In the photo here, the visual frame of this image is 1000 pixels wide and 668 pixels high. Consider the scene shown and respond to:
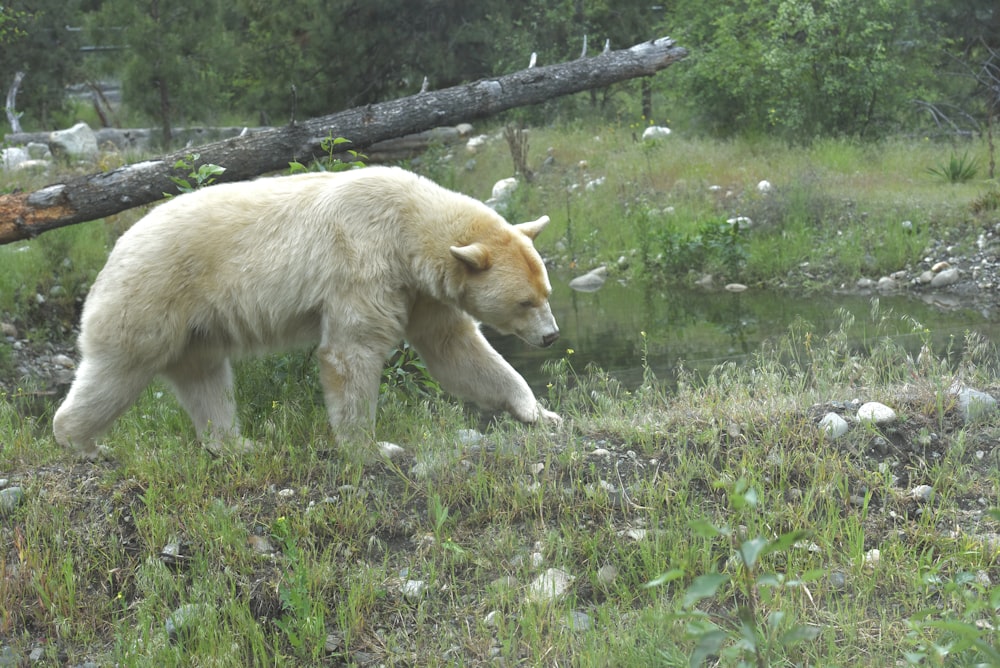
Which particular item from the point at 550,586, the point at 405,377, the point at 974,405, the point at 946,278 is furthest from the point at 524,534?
the point at 946,278

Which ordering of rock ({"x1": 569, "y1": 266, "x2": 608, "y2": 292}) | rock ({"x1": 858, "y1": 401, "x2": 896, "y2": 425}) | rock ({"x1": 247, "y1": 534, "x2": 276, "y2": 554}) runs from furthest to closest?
rock ({"x1": 569, "y1": 266, "x2": 608, "y2": 292}) → rock ({"x1": 858, "y1": 401, "x2": 896, "y2": 425}) → rock ({"x1": 247, "y1": 534, "x2": 276, "y2": 554})

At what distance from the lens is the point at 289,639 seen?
3.51 meters

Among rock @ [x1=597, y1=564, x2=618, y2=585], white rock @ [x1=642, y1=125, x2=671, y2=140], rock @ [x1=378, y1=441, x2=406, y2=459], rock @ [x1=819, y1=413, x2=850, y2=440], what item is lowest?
white rock @ [x1=642, y1=125, x2=671, y2=140]

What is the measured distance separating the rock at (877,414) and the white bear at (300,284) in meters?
1.51

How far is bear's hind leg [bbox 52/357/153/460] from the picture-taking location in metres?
4.93

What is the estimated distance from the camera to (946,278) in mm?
11172

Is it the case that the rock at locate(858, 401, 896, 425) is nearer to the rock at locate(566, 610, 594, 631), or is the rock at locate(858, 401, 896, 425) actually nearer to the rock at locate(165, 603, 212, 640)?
the rock at locate(566, 610, 594, 631)

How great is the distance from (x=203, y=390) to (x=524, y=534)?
6.94ft

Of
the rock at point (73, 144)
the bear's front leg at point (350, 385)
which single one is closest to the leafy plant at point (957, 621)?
the bear's front leg at point (350, 385)

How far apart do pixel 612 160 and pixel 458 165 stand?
3438mm

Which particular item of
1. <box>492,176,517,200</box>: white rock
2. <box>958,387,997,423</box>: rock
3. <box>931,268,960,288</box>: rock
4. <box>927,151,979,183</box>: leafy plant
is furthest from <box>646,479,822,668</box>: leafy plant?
<box>492,176,517,200</box>: white rock

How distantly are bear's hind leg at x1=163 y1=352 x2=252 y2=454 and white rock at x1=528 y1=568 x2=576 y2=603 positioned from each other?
215 cm

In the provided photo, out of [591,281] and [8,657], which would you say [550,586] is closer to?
[8,657]

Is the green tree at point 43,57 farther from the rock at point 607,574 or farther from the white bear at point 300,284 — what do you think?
the rock at point 607,574
